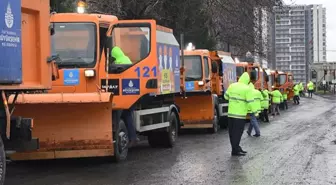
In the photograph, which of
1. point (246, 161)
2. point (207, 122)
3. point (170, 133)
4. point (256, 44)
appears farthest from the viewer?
point (256, 44)

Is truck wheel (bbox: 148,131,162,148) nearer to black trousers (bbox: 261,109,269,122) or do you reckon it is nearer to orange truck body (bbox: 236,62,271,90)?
orange truck body (bbox: 236,62,271,90)

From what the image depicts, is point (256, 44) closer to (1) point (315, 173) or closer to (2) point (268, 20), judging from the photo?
(2) point (268, 20)

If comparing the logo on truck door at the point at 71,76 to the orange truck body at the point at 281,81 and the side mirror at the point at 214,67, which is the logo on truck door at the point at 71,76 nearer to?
the side mirror at the point at 214,67

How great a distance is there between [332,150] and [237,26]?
15333 mm

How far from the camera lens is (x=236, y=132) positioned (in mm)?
10969

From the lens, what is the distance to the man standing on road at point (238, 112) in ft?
35.9

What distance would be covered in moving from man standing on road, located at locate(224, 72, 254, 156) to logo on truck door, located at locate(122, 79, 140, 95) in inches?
82.4

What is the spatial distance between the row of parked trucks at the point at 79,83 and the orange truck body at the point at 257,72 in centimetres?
987

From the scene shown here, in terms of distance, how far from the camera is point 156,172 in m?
8.95

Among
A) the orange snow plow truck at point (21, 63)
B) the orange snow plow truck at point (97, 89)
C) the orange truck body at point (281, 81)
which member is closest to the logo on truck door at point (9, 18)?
the orange snow plow truck at point (21, 63)

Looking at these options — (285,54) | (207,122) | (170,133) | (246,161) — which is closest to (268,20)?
(207,122)

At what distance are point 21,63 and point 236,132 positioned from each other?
17.3 ft

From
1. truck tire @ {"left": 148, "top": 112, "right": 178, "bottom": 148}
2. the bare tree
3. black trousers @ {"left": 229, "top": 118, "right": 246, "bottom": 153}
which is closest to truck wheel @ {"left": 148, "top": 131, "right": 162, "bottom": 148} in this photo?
truck tire @ {"left": 148, "top": 112, "right": 178, "bottom": 148}

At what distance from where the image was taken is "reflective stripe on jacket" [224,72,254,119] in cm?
1104
